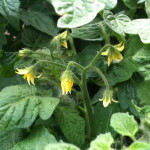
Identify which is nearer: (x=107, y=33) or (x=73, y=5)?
(x=73, y=5)

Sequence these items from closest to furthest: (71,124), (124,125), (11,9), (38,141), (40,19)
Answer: (124,125), (38,141), (71,124), (11,9), (40,19)

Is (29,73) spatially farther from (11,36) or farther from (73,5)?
(11,36)

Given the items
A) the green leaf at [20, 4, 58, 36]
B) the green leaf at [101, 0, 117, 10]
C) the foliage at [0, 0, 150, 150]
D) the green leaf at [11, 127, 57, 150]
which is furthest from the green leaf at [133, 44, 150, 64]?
the green leaf at [20, 4, 58, 36]

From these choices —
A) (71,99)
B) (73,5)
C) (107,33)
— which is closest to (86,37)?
(107,33)


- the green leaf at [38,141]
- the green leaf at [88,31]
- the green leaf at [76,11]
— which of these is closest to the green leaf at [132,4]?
the green leaf at [88,31]

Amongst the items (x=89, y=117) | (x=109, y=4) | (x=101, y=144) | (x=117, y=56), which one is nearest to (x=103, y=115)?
(x=89, y=117)

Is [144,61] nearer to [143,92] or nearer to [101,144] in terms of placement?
[143,92]
